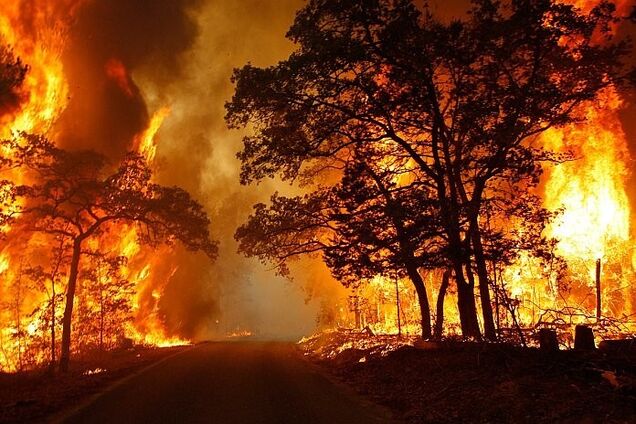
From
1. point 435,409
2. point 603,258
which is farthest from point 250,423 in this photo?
point 603,258

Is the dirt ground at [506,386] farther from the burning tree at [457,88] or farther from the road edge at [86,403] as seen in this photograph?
the road edge at [86,403]

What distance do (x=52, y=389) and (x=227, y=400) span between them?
18.4 feet

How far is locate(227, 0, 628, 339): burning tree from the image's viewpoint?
44.0 ft

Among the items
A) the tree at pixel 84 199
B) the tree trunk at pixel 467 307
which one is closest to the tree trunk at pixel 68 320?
→ the tree at pixel 84 199

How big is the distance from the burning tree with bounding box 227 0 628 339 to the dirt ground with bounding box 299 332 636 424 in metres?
3.52

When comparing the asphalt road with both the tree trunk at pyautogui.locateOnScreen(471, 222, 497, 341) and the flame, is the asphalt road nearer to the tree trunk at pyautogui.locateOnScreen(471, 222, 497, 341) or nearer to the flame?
the tree trunk at pyautogui.locateOnScreen(471, 222, 497, 341)

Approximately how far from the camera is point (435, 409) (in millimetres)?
8844

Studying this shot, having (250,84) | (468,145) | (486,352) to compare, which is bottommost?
(486,352)

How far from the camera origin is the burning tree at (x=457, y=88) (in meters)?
13.4

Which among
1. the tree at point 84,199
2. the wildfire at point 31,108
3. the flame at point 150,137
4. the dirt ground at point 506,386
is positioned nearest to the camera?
the dirt ground at point 506,386

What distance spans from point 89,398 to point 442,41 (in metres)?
14.0

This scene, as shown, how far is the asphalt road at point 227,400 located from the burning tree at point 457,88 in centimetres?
533

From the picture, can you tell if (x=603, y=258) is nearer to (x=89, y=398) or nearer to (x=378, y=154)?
(x=378, y=154)

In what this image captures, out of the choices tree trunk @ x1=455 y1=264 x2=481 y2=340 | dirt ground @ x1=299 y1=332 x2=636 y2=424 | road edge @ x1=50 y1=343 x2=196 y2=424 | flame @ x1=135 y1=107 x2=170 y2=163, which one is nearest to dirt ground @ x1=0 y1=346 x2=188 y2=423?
road edge @ x1=50 y1=343 x2=196 y2=424
